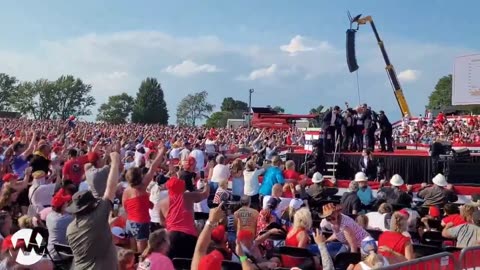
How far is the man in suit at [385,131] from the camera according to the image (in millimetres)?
19188

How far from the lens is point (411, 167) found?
1822 cm

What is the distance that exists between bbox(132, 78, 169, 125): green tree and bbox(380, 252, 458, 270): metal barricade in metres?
89.3

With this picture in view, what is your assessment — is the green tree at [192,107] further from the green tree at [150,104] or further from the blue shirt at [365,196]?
the blue shirt at [365,196]

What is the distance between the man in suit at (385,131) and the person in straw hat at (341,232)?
1234 centimetres

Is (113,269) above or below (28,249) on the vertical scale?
below

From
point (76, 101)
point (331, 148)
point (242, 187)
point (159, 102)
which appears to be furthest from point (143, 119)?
point (242, 187)

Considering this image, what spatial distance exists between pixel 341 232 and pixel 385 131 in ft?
42.2

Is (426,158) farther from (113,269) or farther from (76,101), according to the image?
(76,101)

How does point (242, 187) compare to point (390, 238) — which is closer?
point (390, 238)

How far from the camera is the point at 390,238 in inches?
254

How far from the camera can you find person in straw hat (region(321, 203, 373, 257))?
7086 mm

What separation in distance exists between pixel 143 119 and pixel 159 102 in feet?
15.0

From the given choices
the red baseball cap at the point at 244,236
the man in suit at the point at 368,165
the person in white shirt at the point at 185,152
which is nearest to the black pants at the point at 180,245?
the red baseball cap at the point at 244,236

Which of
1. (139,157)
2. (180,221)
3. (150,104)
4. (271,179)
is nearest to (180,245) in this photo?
(180,221)
